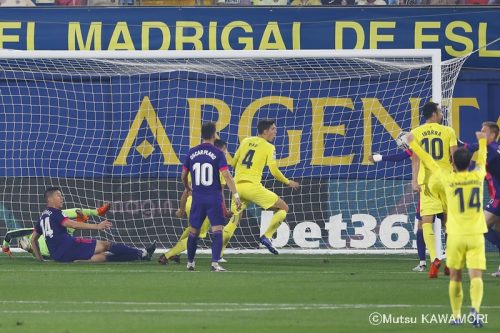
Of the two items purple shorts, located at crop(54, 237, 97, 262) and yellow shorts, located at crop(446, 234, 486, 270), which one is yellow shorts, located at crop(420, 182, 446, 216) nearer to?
yellow shorts, located at crop(446, 234, 486, 270)

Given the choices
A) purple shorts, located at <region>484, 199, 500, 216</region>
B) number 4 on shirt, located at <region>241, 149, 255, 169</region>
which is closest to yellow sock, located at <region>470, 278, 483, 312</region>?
purple shorts, located at <region>484, 199, 500, 216</region>

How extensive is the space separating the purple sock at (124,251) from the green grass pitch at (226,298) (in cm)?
37

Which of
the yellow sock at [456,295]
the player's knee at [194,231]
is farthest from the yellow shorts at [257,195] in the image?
the yellow sock at [456,295]

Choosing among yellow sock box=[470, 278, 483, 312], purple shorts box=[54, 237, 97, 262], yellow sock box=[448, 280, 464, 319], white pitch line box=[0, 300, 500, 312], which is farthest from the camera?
purple shorts box=[54, 237, 97, 262]

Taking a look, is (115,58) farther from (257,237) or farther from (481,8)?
(481,8)

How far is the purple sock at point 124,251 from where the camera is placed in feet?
64.7

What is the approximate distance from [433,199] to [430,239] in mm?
498

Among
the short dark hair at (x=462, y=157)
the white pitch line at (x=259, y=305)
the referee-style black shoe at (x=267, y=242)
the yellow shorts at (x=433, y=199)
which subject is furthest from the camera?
the referee-style black shoe at (x=267, y=242)

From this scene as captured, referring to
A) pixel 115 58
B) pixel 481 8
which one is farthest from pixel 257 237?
pixel 481 8

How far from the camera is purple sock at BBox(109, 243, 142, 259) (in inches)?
777

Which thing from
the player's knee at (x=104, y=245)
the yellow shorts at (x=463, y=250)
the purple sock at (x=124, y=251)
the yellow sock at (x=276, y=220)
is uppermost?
the yellow sock at (x=276, y=220)

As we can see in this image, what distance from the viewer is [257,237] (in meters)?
22.7

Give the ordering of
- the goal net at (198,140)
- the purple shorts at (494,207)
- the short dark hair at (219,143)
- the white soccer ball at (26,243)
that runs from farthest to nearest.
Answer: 1. the goal net at (198,140)
2. the white soccer ball at (26,243)
3. the short dark hair at (219,143)
4. the purple shorts at (494,207)

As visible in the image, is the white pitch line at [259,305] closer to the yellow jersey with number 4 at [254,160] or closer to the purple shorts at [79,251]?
the purple shorts at [79,251]
